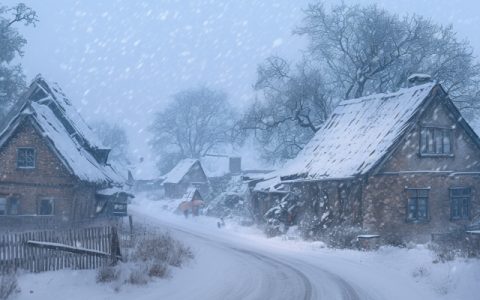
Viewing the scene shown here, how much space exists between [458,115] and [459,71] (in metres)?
13.4

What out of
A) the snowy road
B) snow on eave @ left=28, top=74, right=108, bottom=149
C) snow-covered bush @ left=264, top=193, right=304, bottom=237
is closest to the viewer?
the snowy road

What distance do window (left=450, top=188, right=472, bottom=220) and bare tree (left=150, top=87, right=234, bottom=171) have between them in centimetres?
5541

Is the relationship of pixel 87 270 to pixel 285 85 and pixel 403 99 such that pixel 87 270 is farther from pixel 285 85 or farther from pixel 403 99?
pixel 285 85

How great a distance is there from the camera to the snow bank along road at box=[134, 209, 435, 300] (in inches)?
525

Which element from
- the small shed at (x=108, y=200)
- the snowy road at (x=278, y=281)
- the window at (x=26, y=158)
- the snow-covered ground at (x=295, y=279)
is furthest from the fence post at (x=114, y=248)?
the small shed at (x=108, y=200)

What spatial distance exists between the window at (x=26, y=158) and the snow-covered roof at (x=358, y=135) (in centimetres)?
1484

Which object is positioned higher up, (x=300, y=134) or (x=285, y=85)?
(x=285, y=85)

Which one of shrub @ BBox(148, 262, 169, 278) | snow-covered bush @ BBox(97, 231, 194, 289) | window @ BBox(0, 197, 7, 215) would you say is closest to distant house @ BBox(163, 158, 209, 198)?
window @ BBox(0, 197, 7, 215)

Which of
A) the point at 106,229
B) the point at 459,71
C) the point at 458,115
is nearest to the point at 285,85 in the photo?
the point at 459,71

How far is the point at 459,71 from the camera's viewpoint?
38.7 meters

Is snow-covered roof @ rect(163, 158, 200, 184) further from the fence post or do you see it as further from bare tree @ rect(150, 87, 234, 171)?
the fence post

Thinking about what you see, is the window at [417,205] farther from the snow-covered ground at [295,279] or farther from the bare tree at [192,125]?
the bare tree at [192,125]

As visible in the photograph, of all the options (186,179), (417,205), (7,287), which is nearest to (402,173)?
(417,205)

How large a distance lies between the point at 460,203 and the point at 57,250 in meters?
21.6
